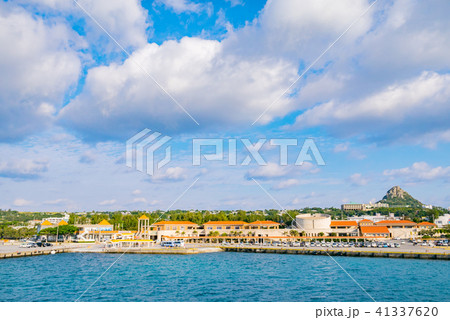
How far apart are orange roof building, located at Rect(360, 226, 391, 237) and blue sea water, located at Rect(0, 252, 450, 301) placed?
33752 mm

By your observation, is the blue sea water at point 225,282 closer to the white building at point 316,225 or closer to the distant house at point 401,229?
the white building at point 316,225

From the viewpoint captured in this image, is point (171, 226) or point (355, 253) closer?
point (355, 253)

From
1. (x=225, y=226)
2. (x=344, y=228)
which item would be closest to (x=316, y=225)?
(x=344, y=228)

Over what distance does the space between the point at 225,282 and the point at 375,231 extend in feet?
180

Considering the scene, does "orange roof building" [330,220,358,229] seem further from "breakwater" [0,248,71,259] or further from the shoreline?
"breakwater" [0,248,71,259]

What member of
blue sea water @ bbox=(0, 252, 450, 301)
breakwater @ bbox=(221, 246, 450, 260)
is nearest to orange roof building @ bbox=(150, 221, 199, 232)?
breakwater @ bbox=(221, 246, 450, 260)

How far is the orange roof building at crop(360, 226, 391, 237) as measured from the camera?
231 ft

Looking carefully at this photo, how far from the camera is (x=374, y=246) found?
55156 mm

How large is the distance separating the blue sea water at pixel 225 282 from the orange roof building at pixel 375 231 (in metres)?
33.8

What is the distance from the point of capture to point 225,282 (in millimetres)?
26359

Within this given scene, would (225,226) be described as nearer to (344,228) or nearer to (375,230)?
(344,228)

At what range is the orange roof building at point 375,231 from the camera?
70500mm

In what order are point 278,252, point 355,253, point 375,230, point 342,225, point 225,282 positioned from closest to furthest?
point 225,282
point 355,253
point 278,252
point 375,230
point 342,225

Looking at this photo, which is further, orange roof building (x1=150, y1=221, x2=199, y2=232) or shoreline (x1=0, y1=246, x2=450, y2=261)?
orange roof building (x1=150, y1=221, x2=199, y2=232)
